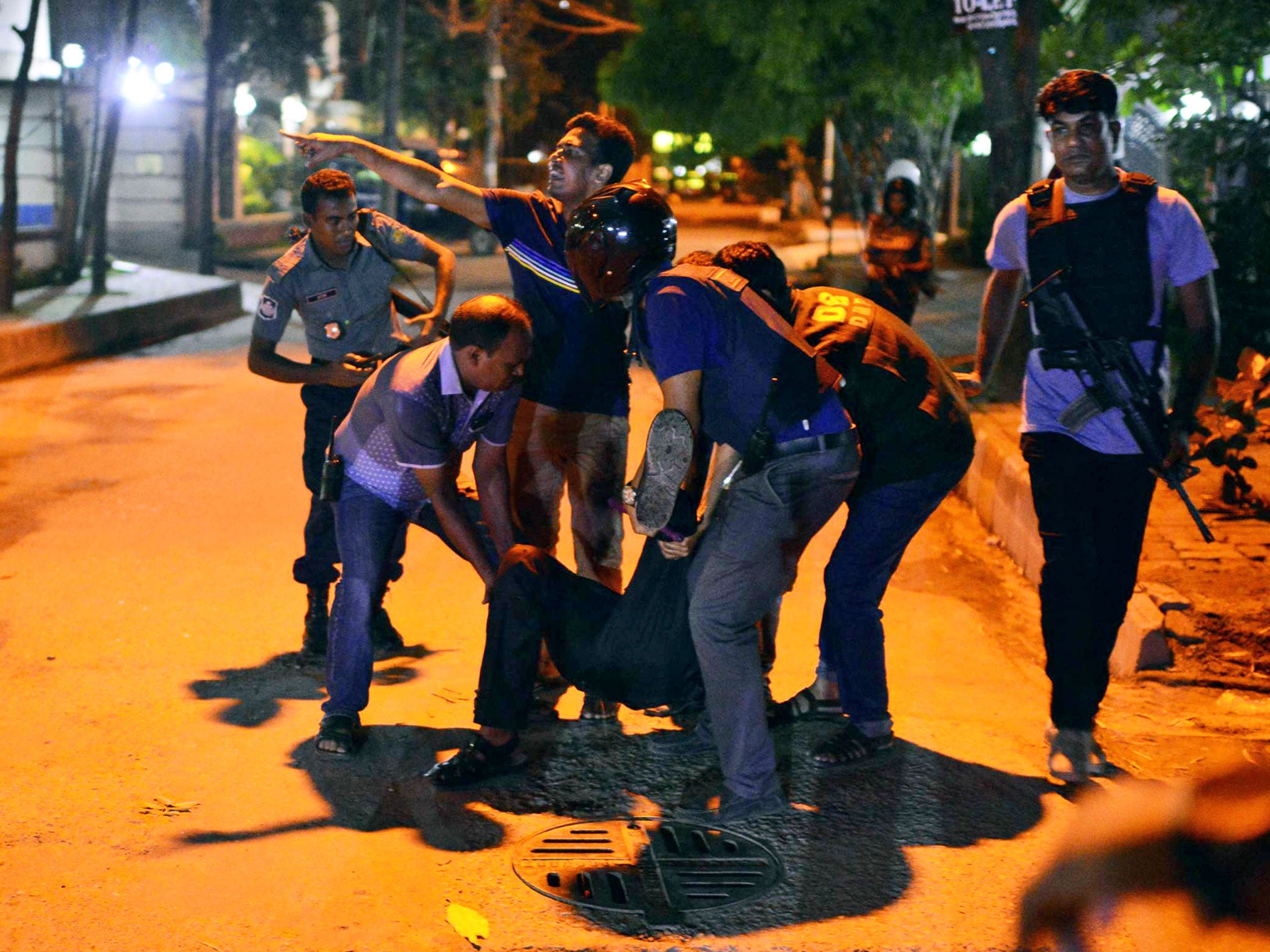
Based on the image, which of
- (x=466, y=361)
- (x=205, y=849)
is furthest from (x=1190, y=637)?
(x=205, y=849)

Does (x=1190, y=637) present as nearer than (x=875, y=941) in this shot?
No

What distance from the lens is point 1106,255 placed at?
479 cm

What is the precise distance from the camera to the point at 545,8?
190 feet

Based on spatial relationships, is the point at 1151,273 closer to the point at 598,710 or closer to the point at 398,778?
the point at 598,710

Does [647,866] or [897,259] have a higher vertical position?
[897,259]

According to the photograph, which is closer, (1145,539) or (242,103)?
(1145,539)

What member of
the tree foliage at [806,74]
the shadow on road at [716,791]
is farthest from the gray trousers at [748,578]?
the tree foliage at [806,74]

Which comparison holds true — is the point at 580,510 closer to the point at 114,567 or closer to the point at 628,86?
the point at 114,567

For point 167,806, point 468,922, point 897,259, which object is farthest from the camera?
point 897,259

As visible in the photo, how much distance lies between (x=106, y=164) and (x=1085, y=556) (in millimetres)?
16993

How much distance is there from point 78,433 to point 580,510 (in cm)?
624

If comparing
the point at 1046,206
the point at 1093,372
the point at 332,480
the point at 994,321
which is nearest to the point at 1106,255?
the point at 1046,206

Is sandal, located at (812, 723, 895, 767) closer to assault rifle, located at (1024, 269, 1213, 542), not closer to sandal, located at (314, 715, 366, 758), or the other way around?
assault rifle, located at (1024, 269, 1213, 542)

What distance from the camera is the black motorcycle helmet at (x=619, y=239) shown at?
4.36 metres
